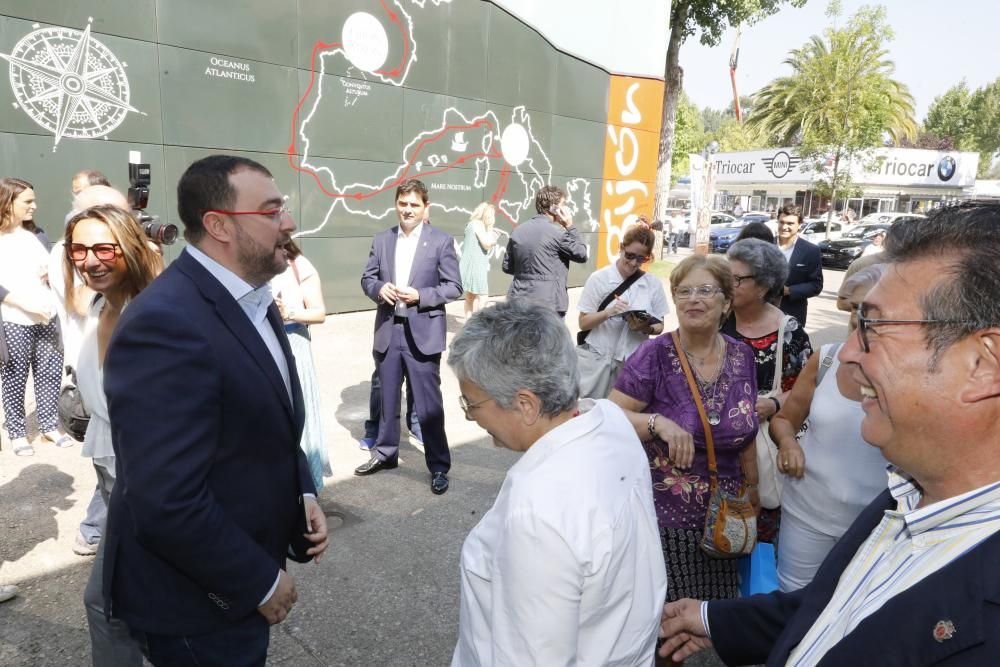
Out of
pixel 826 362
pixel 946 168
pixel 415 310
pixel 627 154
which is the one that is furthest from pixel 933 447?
pixel 946 168

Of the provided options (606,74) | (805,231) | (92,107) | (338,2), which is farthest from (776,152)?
(92,107)

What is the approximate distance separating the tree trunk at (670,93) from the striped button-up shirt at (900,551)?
53.5 feet

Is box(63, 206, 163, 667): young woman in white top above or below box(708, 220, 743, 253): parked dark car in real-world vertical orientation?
below

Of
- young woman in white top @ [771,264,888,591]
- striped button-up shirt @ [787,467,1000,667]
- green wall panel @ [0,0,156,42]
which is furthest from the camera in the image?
green wall panel @ [0,0,156,42]

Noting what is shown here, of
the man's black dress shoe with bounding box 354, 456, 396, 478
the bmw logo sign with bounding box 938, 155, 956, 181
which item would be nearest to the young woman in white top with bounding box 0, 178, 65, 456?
the man's black dress shoe with bounding box 354, 456, 396, 478

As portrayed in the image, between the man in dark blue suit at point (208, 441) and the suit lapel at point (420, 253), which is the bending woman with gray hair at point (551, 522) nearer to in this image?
the man in dark blue suit at point (208, 441)

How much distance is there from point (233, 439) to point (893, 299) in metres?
1.58

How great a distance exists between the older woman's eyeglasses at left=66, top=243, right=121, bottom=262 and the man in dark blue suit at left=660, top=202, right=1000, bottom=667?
8.29ft

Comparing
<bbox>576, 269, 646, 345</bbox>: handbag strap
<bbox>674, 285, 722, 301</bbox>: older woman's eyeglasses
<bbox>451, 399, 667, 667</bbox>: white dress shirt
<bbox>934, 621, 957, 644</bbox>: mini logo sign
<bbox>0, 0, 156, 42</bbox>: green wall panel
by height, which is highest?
<bbox>0, 0, 156, 42</bbox>: green wall panel

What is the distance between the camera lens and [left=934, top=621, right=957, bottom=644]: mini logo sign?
98 centimetres

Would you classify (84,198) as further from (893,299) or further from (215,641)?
(893,299)

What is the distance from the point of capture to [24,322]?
473 centimetres

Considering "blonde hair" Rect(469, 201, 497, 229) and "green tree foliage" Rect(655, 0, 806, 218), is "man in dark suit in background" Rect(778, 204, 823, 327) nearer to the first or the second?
"blonde hair" Rect(469, 201, 497, 229)

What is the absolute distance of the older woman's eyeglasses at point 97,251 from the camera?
2471mm
